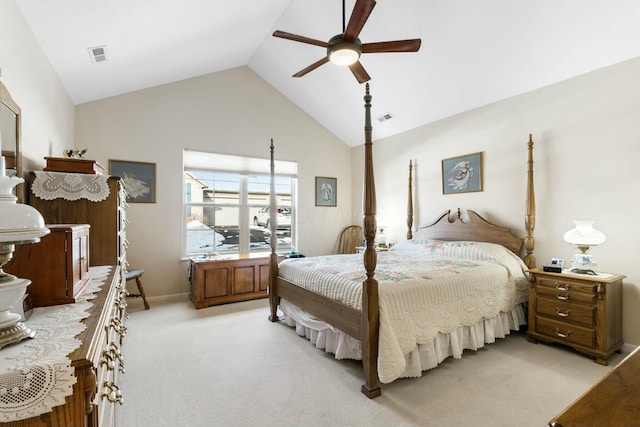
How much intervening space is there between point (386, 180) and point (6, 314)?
199 inches

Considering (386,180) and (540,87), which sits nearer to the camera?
(540,87)

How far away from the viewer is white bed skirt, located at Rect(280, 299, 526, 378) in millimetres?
2398

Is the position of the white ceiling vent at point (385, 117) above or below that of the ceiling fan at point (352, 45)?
above

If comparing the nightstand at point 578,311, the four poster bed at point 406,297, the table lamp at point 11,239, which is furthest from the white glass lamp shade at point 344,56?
the nightstand at point 578,311

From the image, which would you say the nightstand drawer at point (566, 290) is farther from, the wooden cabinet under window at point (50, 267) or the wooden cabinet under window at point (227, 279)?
the wooden cabinet under window at point (50, 267)

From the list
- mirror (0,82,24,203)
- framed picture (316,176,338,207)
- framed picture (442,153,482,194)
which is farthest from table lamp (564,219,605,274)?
mirror (0,82,24,203)

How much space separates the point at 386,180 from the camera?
536 cm

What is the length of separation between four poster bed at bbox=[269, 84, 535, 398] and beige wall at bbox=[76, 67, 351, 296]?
76.5 inches

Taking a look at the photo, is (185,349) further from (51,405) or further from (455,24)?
(455,24)

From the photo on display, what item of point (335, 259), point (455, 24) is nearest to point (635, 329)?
point (335, 259)

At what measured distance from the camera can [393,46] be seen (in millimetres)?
2389

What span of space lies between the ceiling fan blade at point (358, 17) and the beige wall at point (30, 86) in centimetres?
211

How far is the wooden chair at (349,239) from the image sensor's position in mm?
5930

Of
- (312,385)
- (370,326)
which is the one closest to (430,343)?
(370,326)
